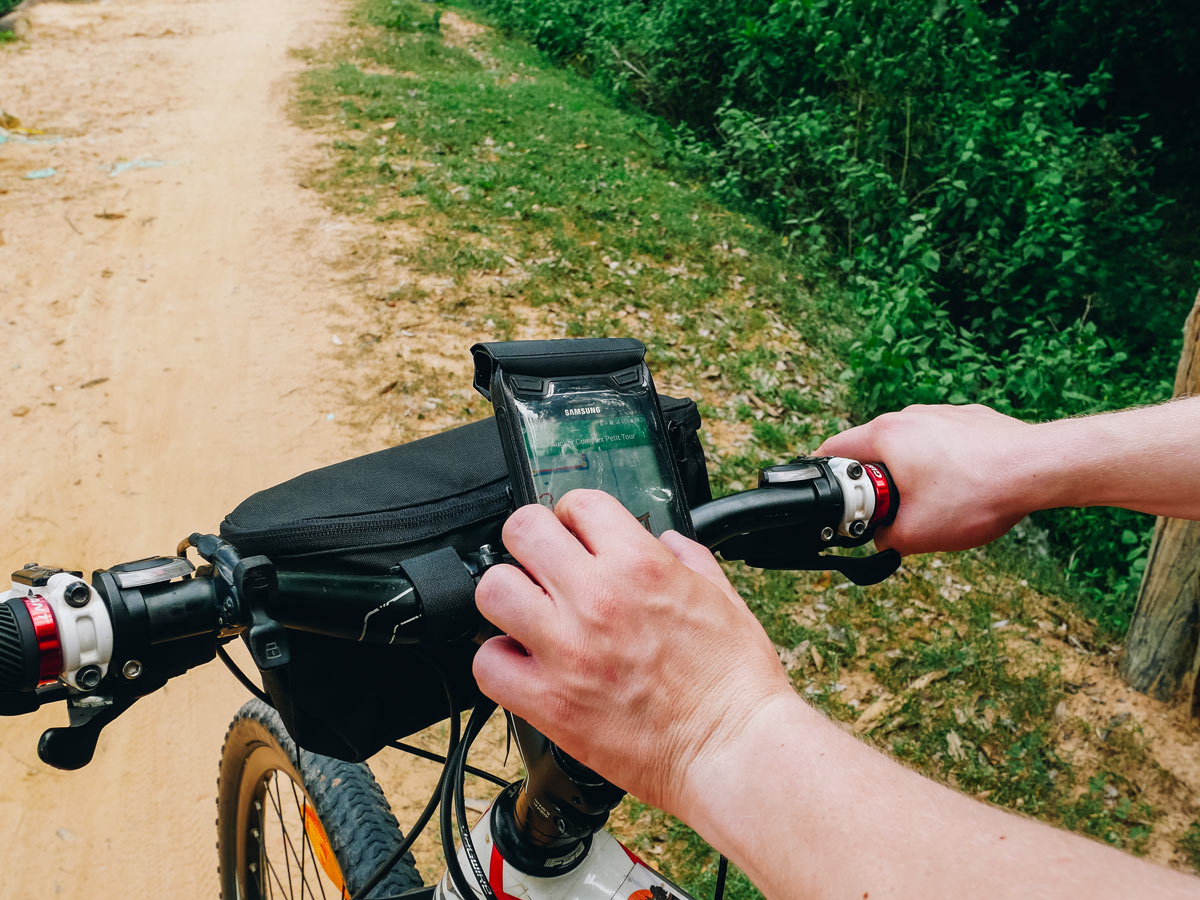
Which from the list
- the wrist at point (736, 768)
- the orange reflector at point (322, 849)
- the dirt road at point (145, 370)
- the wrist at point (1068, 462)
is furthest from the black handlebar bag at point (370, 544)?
the dirt road at point (145, 370)

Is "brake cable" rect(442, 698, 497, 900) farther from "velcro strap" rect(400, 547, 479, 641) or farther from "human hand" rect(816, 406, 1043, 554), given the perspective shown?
"human hand" rect(816, 406, 1043, 554)

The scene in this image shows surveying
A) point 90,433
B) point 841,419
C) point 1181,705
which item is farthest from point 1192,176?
point 90,433

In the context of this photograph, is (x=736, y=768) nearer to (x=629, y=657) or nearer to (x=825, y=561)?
(x=629, y=657)

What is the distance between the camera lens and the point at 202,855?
286 centimetres

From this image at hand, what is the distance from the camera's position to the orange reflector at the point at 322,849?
5.68 feet

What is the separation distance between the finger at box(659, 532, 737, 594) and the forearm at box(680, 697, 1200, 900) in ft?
0.51

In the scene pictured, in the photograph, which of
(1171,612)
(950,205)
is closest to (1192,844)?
(1171,612)

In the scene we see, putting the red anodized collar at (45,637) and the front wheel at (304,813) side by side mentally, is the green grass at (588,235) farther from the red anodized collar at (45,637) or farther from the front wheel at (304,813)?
the red anodized collar at (45,637)

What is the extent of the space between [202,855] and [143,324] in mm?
3413

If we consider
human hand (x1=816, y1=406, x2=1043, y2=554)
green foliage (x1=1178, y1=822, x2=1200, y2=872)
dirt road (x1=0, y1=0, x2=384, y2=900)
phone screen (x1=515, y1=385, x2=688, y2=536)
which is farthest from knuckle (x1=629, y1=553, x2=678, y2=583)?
green foliage (x1=1178, y1=822, x2=1200, y2=872)

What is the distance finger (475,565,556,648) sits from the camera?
81cm

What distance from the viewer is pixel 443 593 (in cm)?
94

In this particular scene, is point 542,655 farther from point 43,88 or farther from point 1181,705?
point 43,88

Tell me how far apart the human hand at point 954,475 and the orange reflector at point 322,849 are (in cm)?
123
